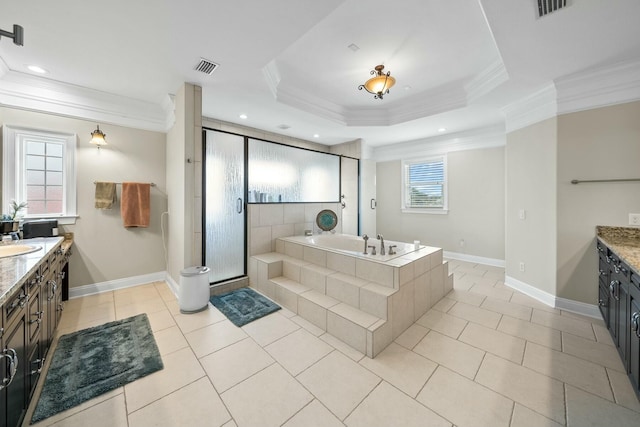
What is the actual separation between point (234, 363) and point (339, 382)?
2.74ft

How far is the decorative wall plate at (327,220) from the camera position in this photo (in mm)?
4285

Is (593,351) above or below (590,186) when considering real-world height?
below

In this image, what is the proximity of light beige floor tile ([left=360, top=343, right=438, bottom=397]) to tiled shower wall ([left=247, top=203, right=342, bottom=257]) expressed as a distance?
2.23 metres

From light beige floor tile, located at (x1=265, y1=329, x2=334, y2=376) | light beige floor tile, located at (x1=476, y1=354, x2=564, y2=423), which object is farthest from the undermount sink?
light beige floor tile, located at (x1=476, y1=354, x2=564, y2=423)

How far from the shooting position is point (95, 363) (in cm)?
186

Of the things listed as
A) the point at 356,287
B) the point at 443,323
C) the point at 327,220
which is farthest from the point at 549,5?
the point at 327,220

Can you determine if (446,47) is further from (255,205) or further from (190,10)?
(255,205)

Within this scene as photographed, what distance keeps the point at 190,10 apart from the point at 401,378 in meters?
3.16

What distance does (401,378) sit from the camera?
1715 millimetres

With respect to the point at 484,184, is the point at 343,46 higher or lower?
higher

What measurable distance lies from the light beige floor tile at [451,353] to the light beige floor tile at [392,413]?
1.71ft

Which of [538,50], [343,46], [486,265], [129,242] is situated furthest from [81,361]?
[486,265]

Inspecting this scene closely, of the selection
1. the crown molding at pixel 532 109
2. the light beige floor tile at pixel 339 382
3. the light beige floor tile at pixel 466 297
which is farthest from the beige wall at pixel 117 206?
the crown molding at pixel 532 109

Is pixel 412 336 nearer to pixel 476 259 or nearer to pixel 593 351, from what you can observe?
pixel 593 351
